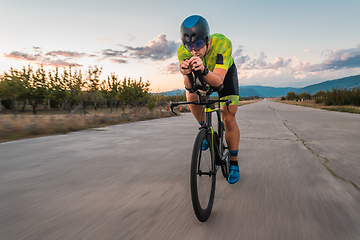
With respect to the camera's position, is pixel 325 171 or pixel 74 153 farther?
pixel 74 153

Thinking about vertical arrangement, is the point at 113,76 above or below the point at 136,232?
above

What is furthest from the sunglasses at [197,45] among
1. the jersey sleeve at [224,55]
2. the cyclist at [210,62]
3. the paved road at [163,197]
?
the paved road at [163,197]

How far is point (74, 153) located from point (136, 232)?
3207 millimetres

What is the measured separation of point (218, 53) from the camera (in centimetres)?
224

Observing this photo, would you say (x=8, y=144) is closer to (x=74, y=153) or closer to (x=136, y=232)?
(x=74, y=153)

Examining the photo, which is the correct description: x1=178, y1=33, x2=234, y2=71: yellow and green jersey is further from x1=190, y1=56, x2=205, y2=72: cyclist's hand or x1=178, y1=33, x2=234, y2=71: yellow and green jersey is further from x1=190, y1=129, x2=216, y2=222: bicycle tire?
x1=190, y1=129, x2=216, y2=222: bicycle tire

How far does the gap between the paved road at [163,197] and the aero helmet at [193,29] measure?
1.54 meters

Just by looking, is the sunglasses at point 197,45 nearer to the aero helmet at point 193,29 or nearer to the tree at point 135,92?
the aero helmet at point 193,29

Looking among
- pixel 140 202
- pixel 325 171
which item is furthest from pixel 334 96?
pixel 140 202

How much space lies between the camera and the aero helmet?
1926 millimetres

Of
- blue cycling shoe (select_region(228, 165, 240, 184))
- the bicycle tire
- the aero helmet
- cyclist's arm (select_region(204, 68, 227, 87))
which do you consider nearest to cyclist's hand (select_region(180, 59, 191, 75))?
cyclist's arm (select_region(204, 68, 227, 87))

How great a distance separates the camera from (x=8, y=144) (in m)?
5.05

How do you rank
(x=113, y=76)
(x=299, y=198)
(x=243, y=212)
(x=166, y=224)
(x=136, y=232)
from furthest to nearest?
(x=113, y=76) < (x=299, y=198) < (x=243, y=212) < (x=166, y=224) < (x=136, y=232)

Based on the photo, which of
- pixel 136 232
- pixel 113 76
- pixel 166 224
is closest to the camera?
pixel 136 232
